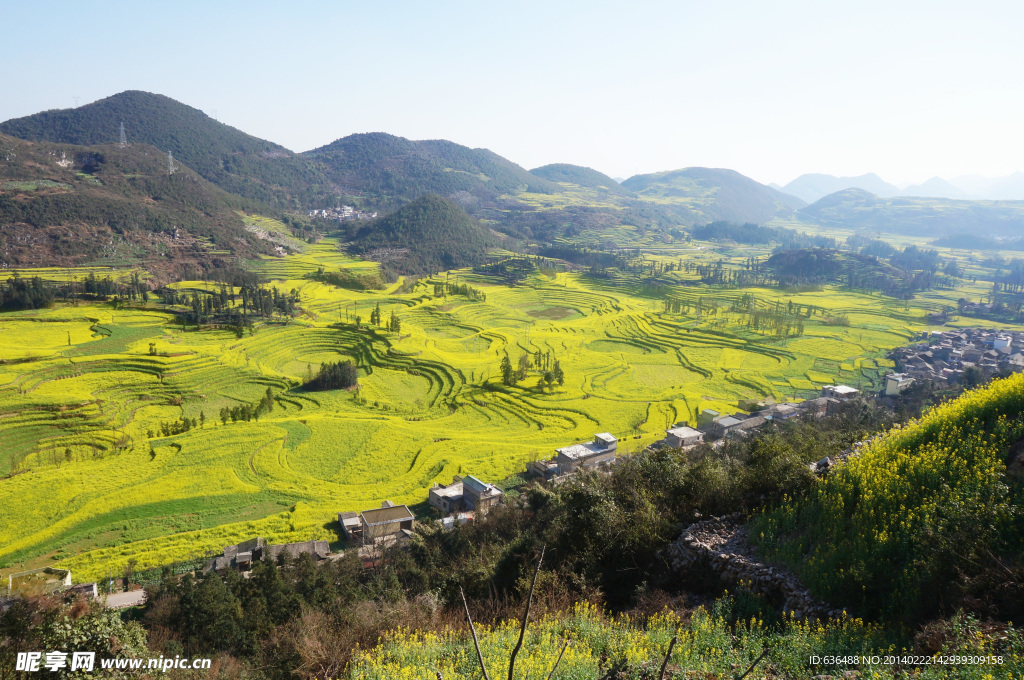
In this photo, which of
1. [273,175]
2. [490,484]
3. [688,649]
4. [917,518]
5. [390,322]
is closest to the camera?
[688,649]

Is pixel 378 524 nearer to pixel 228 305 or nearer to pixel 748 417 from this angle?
pixel 748 417

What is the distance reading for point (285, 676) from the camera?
7.93 metres

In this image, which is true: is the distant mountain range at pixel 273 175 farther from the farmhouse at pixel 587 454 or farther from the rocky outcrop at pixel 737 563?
the rocky outcrop at pixel 737 563

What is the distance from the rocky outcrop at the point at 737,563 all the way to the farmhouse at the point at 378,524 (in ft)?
47.3

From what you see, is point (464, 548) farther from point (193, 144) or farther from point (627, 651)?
point (193, 144)

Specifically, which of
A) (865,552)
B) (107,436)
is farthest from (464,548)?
(107,436)

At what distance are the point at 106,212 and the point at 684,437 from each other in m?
90.2

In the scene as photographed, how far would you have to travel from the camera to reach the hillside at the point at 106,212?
68.8 metres

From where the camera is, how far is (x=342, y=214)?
5984 inches

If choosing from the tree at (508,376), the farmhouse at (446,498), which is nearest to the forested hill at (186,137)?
the tree at (508,376)

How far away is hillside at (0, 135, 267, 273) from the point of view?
6875cm

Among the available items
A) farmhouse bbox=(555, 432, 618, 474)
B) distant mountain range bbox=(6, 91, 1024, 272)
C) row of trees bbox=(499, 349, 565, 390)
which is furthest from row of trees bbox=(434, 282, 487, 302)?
farmhouse bbox=(555, 432, 618, 474)

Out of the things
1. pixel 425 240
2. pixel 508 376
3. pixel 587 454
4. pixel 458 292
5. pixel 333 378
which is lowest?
pixel 587 454

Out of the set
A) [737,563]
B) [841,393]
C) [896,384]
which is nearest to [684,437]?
[841,393]
